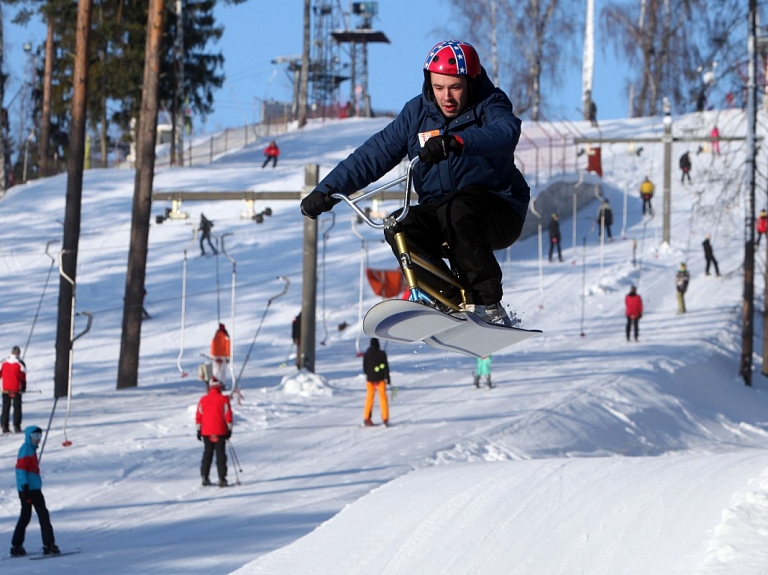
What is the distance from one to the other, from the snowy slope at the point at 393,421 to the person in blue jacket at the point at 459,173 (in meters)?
3.38

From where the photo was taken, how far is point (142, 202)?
77.9 feet

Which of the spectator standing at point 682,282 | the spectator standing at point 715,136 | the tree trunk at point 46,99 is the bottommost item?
the spectator standing at point 682,282

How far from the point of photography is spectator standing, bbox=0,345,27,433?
59.2 ft

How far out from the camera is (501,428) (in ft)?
65.9

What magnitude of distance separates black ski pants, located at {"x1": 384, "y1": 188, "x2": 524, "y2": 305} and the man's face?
0.48m

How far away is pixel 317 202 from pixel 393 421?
1447 cm

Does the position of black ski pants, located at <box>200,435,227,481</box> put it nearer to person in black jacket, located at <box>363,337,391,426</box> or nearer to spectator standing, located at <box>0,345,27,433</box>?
person in black jacket, located at <box>363,337,391,426</box>

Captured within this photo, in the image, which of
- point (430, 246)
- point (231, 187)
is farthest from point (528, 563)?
point (231, 187)

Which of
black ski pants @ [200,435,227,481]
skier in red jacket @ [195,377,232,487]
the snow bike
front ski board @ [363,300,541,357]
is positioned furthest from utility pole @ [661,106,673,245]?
the snow bike

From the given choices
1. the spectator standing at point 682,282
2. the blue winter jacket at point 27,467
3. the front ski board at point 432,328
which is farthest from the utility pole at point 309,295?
the front ski board at point 432,328

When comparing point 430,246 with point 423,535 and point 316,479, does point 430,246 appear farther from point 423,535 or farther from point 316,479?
point 316,479

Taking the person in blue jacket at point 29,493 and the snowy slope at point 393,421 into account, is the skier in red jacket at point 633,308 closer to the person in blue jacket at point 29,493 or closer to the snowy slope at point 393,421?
the snowy slope at point 393,421

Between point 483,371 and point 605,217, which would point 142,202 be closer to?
point 483,371

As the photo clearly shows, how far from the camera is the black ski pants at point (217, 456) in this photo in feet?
52.4
